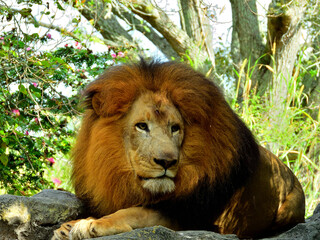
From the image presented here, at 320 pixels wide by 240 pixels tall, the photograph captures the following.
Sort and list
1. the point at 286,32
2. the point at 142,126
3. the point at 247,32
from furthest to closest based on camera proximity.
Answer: the point at 247,32 → the point at 286,32 → the point at 142,126

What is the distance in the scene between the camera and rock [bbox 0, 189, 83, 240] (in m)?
3.56

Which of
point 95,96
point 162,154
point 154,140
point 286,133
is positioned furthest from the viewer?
point 286,133

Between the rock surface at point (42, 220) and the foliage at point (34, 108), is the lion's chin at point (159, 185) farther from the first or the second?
the foliage at point (34, 108)

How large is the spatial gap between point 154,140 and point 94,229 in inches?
27.7

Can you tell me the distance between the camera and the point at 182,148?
3.61m

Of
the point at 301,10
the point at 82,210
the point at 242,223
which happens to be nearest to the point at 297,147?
the point at 301,10

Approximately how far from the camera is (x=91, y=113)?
3934 millimetres

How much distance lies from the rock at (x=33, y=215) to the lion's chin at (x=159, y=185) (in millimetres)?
881

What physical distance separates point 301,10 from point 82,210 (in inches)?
293

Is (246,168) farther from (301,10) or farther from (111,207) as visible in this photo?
(301,10)

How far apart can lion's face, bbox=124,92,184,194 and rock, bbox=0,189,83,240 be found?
0.79m

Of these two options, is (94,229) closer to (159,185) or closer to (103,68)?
(159,185)

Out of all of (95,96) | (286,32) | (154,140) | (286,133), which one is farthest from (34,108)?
(286,32)

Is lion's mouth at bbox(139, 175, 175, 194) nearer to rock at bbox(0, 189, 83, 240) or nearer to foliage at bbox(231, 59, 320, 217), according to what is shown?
rock at bbox(0, 189, 83, 240)
